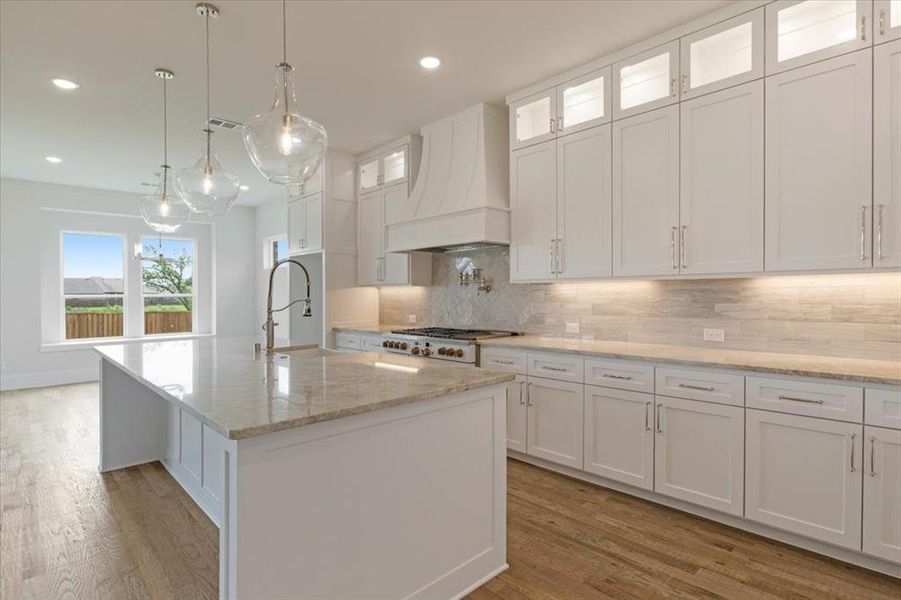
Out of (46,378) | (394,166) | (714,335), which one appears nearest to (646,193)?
(714,335)

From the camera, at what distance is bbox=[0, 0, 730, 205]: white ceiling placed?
2.61 m

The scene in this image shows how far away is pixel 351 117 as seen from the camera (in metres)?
4.23

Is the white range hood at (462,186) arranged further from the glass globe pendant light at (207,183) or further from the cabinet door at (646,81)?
the glass globe pendant light at (207,183)

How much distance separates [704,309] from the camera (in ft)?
10.2

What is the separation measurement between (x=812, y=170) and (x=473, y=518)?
237cm

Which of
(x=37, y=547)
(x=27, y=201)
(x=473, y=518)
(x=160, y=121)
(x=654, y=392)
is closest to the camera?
(x=473, y=518)

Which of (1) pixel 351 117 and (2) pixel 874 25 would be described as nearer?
(2) pixel 874 25

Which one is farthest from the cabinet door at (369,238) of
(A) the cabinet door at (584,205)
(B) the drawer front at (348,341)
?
(A) the cabinet door at (584,205)

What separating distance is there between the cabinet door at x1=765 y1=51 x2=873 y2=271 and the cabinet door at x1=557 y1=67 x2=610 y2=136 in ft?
3.34

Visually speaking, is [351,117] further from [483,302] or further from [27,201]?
[27,201]

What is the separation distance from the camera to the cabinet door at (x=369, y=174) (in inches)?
202

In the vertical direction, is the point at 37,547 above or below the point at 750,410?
below

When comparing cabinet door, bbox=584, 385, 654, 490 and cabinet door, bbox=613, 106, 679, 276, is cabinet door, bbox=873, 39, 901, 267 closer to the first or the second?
cabinet door, bbox=613, 106, 679, 276

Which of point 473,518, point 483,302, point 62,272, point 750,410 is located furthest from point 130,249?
point 750,410
